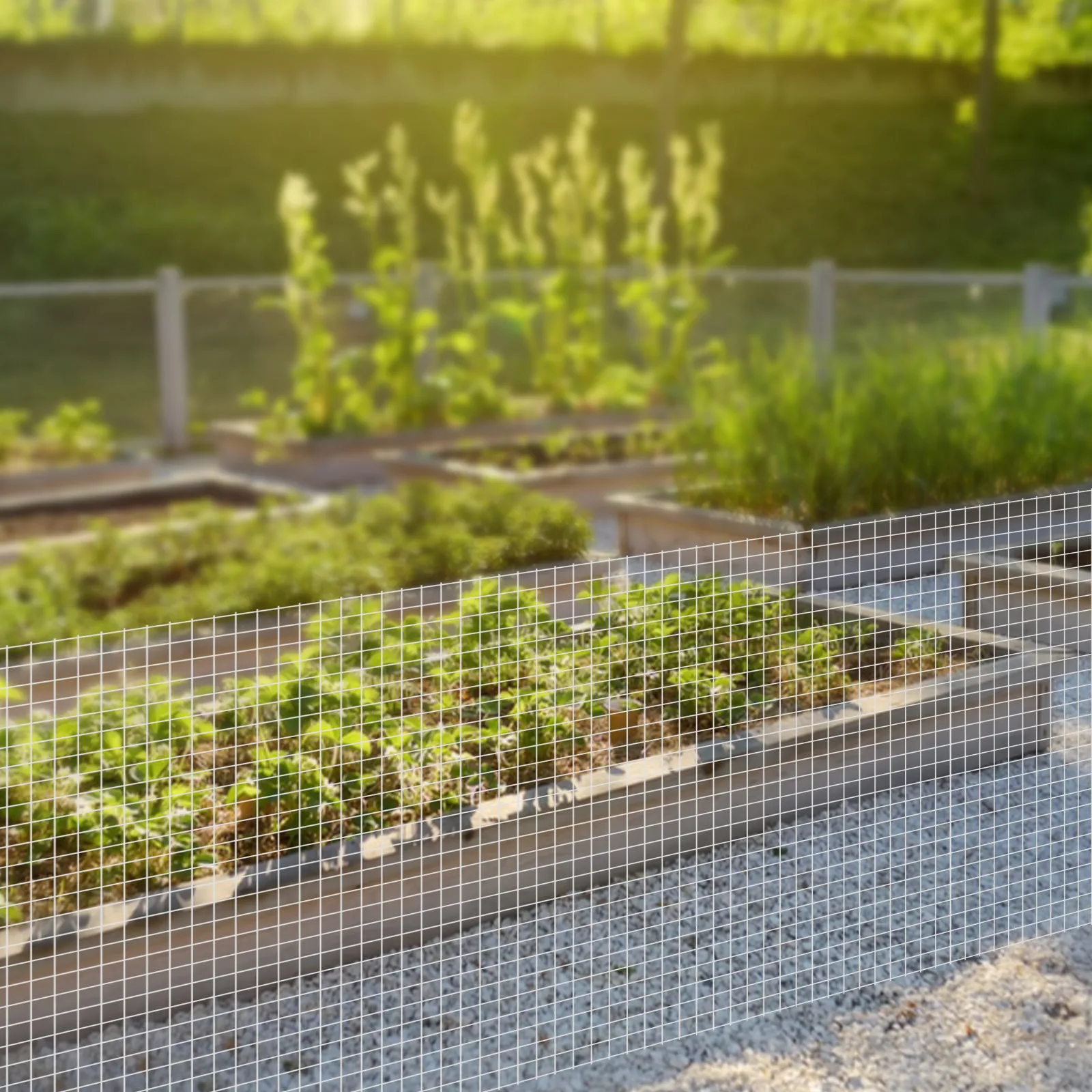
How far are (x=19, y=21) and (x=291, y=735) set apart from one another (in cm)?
3158

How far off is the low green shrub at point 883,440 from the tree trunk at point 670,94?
8.22 meters

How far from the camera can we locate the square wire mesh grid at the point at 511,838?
10.1ft

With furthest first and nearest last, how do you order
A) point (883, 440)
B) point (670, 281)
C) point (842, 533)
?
point (670, 281)
point (883, 440)
point (842, 533)

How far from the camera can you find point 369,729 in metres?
3.75

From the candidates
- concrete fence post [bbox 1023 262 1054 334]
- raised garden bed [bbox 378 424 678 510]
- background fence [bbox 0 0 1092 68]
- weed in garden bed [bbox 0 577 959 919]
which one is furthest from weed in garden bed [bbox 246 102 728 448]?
background fence [bbox 0 0 1092 68]

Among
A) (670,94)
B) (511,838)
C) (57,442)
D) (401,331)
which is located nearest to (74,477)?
(57,442)

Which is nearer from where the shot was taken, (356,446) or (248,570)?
(248,570)

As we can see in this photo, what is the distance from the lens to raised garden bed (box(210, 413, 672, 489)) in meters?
9.00

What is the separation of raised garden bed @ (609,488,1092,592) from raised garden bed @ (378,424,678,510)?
1.20m

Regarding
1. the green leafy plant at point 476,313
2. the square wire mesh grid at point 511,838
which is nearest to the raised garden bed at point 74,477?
the green leafy plant at point 476,313

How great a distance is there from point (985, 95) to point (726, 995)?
23161 millimetres

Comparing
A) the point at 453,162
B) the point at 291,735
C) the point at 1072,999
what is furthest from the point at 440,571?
the point at 453,162

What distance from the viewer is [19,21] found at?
3153cm

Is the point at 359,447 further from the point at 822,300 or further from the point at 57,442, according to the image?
the point at 822,300
